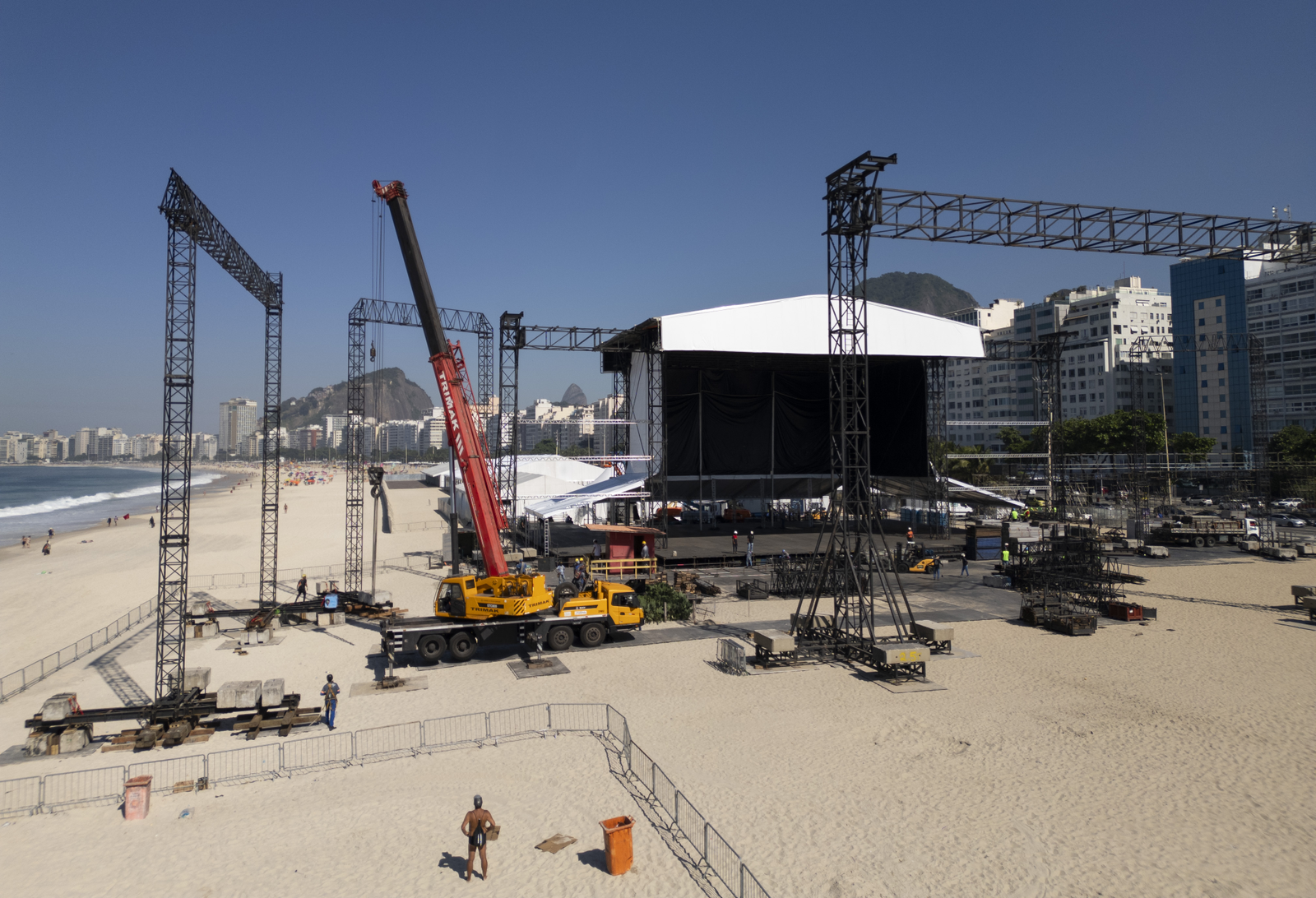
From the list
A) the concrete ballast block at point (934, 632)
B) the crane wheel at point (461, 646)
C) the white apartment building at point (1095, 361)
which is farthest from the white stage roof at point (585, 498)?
the white apartment building at point (1095, 361)

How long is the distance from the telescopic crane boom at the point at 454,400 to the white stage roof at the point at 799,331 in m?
20.1

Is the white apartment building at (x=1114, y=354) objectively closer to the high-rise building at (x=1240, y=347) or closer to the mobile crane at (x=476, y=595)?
the high-rise building at (x=1240, y=347)

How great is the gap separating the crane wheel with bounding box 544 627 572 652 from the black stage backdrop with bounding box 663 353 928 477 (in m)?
27.7

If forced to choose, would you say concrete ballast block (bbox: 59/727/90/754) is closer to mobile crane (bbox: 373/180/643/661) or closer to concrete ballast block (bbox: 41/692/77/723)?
concrete ballast block (bbox: 41/692/77/723)

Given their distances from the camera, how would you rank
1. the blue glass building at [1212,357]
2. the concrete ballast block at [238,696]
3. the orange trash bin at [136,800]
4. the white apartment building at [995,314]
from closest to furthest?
the orange trash bin at [136,800]
the concrete ballast block at [238,696]
the blue glass building at [1212,357]
the white apartment building at [995,314]

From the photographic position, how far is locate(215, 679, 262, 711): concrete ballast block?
15.6 metres

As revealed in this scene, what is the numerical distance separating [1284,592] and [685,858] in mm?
32631

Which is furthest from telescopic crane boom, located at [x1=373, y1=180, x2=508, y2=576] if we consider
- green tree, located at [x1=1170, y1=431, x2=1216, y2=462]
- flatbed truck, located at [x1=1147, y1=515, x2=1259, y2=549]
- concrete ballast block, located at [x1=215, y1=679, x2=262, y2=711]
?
green tree, located at [x1=1170, y1=431, x2=1216, y2=462]

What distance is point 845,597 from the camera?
21.6 metres

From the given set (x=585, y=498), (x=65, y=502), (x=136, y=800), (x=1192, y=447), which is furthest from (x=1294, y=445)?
(x=65, y=502)

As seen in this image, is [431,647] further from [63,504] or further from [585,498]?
[63,504]

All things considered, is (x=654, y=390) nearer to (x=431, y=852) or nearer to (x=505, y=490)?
(x=505, y=490)

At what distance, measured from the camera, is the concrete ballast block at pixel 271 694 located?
15734mm

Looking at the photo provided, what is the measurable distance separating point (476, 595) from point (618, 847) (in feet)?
40.5
